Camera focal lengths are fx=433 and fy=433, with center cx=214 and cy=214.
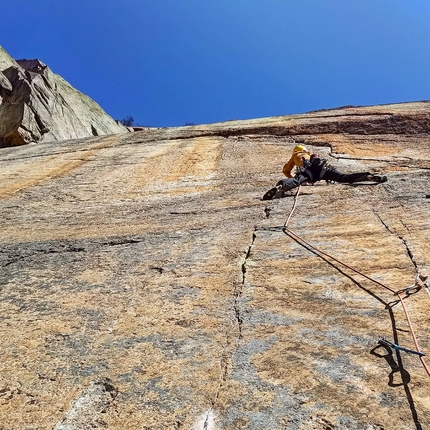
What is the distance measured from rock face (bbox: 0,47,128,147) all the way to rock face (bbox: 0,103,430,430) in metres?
10.7

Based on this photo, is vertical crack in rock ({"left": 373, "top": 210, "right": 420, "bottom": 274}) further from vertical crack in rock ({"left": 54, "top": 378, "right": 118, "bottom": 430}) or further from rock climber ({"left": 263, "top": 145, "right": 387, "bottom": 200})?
vertical crack in rock ({"left": 54, "top": 378, "right": 118, "bottom": 430})

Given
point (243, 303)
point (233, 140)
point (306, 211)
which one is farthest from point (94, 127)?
point (243, 303)

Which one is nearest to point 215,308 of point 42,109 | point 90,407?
point 90,407

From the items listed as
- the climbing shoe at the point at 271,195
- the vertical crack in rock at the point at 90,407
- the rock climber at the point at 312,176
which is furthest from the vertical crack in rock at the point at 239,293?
the rock climber at the point at 312,176

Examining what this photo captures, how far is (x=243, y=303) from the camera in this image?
269 centimetres

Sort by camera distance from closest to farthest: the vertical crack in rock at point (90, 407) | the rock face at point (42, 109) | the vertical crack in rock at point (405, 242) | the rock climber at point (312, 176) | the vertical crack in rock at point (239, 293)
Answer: the vertical crack in rock at point (90, 407), the vertical crack in rock at point (239, 293), the vertical crack in rock at point (405, 242), the rock climber at point (312, 176), the rock face at point (42, 109)

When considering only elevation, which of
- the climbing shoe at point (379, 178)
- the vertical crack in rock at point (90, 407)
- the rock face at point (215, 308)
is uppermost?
the climbing shoe at point (379, 178)

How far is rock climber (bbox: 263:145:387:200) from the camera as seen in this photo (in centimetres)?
493

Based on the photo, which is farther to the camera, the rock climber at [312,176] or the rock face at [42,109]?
the rock face at [42,109]

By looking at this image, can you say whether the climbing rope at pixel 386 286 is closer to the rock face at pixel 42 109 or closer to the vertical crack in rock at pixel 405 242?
the vertical crack in rock at pixel 405 242

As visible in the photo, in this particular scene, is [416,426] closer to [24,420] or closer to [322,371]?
[322,371]

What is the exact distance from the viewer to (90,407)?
1977 millimetres

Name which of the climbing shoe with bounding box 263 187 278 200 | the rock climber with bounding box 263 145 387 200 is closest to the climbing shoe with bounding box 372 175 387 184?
the rock climber with bounding box 263 145 387 200

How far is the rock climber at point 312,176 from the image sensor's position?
4.93 m
